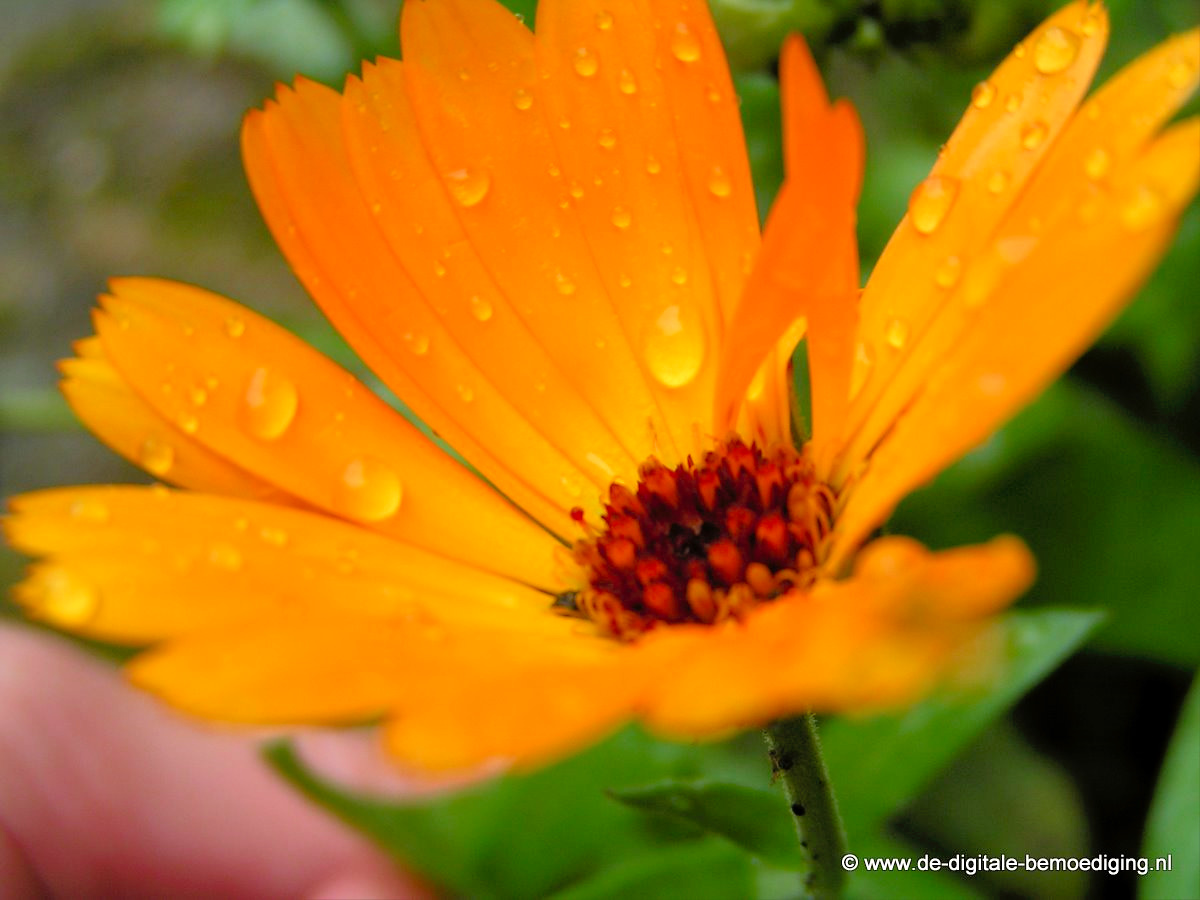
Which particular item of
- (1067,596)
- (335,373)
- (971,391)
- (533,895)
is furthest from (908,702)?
(1067,596)

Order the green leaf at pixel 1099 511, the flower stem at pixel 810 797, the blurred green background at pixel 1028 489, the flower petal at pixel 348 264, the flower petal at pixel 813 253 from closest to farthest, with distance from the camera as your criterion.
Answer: the flower petal at pixel 813 253 < the flower stem at pixel 810 797 < the flower petal at pixel 348 264 < the blurred green background at pixel 1028 489 < the green leaf at pixel 1099 511

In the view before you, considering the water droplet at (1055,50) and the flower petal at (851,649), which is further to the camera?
the water droplet at (1055,50)

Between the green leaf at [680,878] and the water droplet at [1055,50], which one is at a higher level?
the water droplet at [1055,50]

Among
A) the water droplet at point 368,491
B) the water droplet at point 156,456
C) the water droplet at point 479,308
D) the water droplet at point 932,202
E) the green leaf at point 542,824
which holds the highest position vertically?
the water droplet at point 932,202

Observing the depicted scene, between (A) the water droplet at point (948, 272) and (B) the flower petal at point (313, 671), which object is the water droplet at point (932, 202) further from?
(B) the flower petal at point (313, 671)

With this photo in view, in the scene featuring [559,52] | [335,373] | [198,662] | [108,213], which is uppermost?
[108,213]

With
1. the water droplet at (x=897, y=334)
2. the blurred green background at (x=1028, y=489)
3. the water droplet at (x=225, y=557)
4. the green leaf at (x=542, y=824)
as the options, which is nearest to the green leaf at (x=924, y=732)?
the blurred green background at (x=1028, y=489)

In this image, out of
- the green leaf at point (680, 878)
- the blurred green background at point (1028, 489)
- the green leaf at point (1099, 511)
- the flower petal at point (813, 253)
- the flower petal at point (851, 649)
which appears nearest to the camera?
the flower petal at point (851, 649)

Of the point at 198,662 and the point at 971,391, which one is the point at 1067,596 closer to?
the point at 971,391
